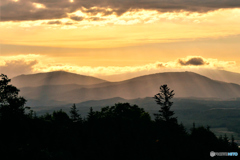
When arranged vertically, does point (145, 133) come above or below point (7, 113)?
below

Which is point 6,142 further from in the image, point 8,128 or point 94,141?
point 94,141

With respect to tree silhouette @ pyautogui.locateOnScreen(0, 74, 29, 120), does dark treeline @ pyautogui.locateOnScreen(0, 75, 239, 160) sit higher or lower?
lower

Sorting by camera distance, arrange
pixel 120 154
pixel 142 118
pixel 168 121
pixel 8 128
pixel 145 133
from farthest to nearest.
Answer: pixel 142 118 → pixel 168 121 → pixel 145 133 → pixel 120 154 → pixel 8 128

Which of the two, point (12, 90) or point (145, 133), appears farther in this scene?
point (145, 133)

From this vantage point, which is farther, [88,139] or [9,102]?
[88,139]

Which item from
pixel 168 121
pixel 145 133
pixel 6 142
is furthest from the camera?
pixel 168 121

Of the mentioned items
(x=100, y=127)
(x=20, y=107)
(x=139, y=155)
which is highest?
(x=20, y=107)

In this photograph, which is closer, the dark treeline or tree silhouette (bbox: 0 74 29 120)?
the dark treeline

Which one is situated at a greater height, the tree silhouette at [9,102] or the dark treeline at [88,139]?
the tree silhouette at [9,102]

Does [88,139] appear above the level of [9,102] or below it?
below

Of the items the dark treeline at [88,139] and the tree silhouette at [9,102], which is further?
the tree silhouette at [9,102]

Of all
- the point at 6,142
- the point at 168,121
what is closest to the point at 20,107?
the point at 6,142

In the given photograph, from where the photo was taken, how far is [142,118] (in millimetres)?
127938

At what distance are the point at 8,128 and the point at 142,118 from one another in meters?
60.1
